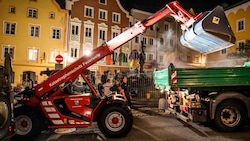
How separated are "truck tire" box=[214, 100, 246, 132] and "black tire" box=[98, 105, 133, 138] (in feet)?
10.1

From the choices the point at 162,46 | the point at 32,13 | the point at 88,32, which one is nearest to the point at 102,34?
the point at 88,32

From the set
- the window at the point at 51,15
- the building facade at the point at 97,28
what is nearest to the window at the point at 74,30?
the building facade at the point at 97,28

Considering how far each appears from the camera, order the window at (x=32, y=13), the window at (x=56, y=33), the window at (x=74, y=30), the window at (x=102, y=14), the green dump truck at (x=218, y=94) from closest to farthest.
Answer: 1. the green dump truck at (x=218, y=94)
2. the window at (x=32, y=13)
3. the window at (x=56, y=33)
4. the window at (x=74, y=30)
5. the window at (x=102, y=14)

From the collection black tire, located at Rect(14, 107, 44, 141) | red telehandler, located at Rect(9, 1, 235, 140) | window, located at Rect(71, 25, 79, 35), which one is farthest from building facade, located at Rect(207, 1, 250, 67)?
black tire, located at Rect(14, 107, 44, 141)

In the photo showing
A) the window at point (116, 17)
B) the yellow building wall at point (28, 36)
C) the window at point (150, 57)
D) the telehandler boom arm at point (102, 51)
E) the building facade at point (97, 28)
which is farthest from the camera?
the window at point (150, 57)

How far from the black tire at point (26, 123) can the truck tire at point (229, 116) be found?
563 centimetres

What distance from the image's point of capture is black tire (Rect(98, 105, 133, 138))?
21.9 ft

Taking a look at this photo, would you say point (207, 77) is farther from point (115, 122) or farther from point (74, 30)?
point (74, 30)

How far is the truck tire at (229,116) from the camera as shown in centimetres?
757

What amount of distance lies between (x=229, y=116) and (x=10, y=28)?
25682 mm

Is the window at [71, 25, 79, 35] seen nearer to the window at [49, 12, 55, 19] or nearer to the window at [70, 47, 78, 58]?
the window at [70, 47, 78, 58]

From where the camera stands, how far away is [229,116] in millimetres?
7668

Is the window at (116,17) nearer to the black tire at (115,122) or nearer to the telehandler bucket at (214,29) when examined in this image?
the telehandler bucket at (214,29)

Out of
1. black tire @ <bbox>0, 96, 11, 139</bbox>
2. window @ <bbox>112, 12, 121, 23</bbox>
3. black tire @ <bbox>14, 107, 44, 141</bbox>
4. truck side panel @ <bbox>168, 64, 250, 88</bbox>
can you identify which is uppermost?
window @ <bbox>112, 12, 121, 23</bbox>
